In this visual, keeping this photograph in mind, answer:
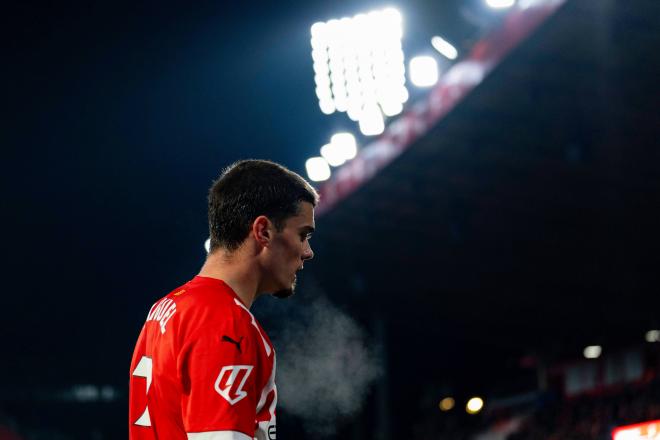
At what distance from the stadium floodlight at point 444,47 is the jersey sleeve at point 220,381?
12.0 metres

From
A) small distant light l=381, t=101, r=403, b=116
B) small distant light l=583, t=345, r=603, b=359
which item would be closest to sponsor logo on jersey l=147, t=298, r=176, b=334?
small distant light l=381, t=101, r=403, b=116

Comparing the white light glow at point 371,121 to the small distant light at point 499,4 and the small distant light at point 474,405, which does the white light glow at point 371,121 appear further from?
the small distant light at point 474,405

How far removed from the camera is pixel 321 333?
432cm

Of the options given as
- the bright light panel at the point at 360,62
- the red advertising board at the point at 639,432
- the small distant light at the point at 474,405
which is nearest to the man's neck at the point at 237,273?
the red advertising board at the point at 639,432

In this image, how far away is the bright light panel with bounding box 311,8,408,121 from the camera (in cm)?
1770

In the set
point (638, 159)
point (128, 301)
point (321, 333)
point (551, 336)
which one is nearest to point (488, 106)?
point (638, 159)

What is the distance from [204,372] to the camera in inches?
73.6

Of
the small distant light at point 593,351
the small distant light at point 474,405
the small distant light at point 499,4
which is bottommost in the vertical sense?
the small distant light at point 499,4

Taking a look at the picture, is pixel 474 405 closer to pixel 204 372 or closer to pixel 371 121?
pixel 371 121

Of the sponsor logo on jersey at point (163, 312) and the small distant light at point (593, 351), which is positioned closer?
the sponsor logo on jersey at point (163, 312)

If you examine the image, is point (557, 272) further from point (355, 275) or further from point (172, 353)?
point (172, 353)

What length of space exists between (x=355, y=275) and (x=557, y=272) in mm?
4579

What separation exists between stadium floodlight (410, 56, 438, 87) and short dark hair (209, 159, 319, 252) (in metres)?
12.3

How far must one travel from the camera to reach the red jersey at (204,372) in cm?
186
